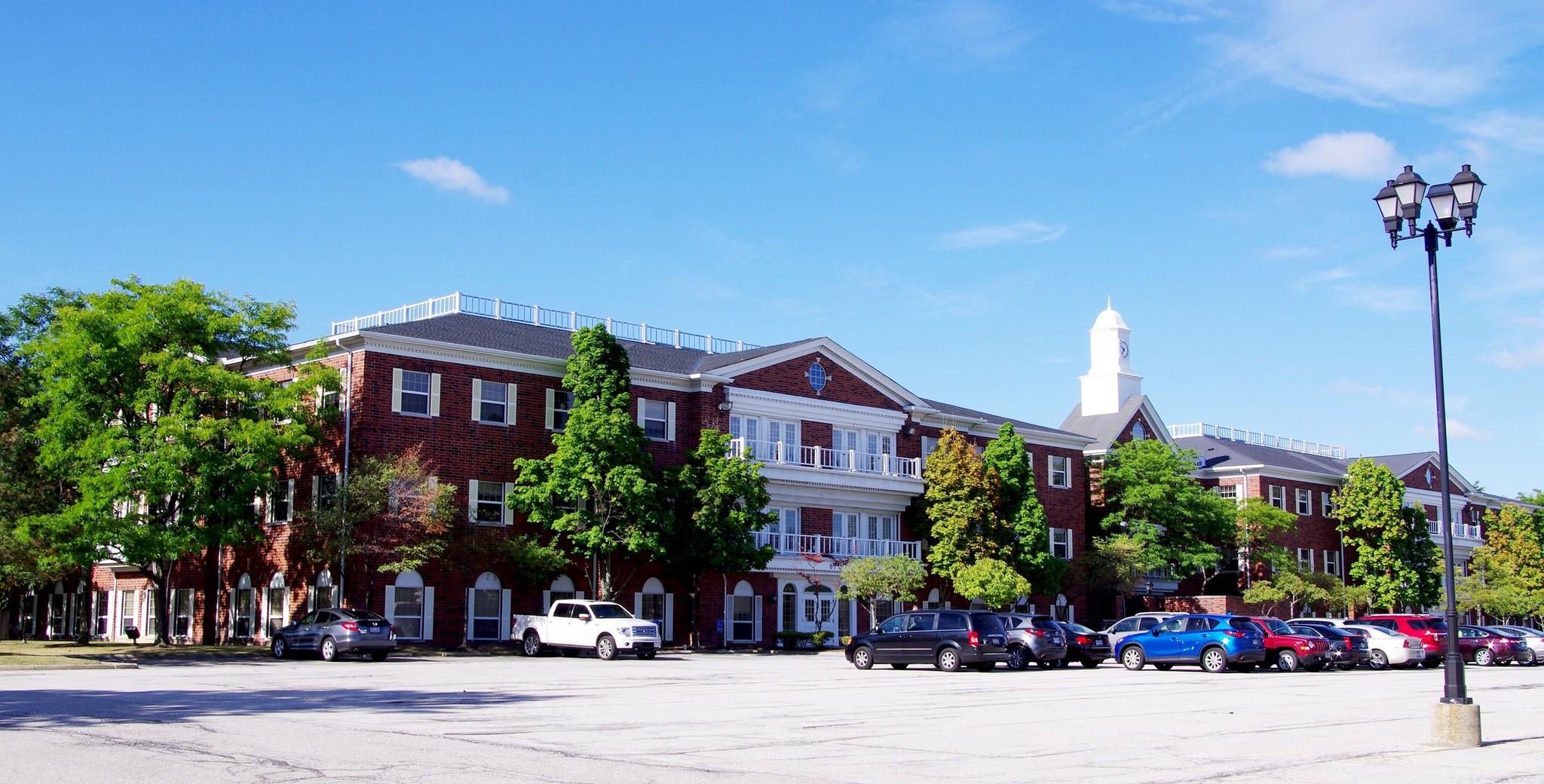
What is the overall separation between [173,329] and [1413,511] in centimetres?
5799

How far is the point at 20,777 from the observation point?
11.9 m

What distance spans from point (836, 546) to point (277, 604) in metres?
19.8

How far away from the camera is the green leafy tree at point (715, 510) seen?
148 feet

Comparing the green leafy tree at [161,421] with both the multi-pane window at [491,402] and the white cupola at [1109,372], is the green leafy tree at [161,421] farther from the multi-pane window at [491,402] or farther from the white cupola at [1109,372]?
the white cupola at [1109,372]

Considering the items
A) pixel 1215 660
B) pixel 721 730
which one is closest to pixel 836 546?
pixel 1215 660

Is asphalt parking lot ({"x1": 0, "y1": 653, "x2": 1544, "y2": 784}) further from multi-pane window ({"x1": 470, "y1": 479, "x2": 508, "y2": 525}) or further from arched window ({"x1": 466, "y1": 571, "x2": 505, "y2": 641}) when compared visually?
multi-pane window ({"x1": 470, "y1": 479, "x2": 508, "y2": 525})

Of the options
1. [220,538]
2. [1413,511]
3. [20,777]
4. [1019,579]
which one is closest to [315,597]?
[220,538]

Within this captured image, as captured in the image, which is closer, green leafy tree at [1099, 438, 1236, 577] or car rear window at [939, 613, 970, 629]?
car rear window at [939, 613, 970, 629]

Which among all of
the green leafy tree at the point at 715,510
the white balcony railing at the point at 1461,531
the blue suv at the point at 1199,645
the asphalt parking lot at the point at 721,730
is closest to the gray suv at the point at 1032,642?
the blue suv at the point at 1199,645

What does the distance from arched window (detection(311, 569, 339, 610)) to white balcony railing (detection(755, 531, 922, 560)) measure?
49.6 feet

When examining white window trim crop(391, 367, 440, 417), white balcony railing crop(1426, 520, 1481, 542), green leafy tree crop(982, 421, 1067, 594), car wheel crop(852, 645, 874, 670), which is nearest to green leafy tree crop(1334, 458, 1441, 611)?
white balcony railing crop(1426, 520, 1481, 542)

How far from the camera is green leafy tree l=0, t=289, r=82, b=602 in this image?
41.1 meters

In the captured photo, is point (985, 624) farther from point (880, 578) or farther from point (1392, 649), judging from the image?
point (880, 578)

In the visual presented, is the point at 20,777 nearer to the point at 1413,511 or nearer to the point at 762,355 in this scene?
the point at 762,355
